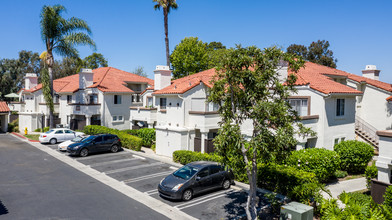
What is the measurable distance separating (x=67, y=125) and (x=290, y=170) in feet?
96.7

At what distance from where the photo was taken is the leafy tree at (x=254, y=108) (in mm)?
9430

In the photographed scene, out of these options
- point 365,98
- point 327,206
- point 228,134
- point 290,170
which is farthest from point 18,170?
point 365,98

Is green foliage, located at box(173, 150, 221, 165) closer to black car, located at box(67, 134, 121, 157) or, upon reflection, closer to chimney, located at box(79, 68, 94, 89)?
black car, located at box(67, 134, 121, 157)

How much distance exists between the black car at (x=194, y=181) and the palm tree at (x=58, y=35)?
22833 mm

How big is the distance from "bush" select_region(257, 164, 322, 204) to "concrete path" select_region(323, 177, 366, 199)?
2961 millimetres

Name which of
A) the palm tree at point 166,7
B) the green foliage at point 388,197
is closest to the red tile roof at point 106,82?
the palm tree at point 166,7

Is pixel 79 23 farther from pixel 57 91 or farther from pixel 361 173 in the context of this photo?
pixel 361 173

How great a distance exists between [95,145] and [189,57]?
23.9 meters

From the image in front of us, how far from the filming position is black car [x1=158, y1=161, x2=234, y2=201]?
13.0 m

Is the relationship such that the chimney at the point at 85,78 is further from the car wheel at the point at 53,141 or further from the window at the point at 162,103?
the window at the point at 162,103

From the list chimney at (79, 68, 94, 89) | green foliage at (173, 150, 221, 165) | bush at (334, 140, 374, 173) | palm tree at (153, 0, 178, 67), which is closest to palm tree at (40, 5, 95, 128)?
chimney at (79, 68, 94, 89)

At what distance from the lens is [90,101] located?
3316cm

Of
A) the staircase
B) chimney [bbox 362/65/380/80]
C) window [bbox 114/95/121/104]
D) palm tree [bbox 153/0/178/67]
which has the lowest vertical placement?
the staircase

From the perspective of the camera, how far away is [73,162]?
2041 centimetres
